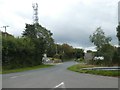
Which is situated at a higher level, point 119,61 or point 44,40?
point 44,40

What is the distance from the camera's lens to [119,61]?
66.5 meters

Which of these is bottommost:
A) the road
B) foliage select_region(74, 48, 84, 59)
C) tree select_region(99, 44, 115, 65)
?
the road

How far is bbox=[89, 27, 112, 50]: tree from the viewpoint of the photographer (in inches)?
3349

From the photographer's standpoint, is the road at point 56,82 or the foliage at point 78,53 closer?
the road at point 56,82

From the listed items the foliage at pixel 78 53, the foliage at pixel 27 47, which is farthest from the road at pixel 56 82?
the foliage at pixel 78 53

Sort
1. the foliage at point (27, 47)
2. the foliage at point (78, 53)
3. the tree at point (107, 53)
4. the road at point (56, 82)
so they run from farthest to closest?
the foliage at point (78, 53), the tree at point (107, 53), the foliage at point (27, 47), the road at point (56, 82)

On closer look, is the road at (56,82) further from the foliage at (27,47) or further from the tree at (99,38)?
the tree at (99,38)

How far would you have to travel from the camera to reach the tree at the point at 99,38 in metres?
85.1

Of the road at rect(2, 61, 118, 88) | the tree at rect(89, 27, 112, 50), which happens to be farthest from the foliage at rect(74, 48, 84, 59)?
the road at rect(2, 61, 118, 88)

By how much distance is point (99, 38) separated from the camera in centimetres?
8506

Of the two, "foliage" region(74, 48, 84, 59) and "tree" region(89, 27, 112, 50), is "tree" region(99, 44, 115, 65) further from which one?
"foliage" region(74, 48, 84, 59)

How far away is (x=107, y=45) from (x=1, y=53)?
3808 cm

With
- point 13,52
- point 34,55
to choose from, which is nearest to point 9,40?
point 13,52

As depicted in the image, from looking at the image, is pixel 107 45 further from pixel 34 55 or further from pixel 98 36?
Result: pixel 34 55
